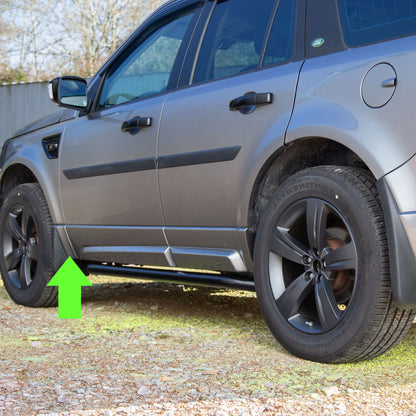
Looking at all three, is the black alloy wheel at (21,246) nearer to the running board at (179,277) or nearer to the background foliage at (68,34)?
the running board at (179,277)

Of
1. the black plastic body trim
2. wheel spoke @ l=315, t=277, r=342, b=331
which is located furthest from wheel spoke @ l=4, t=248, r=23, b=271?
the black plastic body trim

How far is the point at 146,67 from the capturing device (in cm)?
423

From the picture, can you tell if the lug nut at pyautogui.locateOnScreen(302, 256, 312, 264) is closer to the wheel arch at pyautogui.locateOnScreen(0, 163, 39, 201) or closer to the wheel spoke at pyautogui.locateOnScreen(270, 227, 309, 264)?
the wheel spoke at pyautogui.locateOnScreen(270, 227, 309, 264)

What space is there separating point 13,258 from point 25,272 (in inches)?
7.9

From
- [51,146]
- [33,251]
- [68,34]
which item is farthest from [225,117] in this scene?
[68,34]

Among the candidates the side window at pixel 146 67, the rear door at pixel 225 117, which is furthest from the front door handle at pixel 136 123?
the side window at pixel 146 67

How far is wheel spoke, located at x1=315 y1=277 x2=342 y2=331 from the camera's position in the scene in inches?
110

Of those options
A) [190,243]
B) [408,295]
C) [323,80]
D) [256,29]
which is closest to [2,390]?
[190,243]

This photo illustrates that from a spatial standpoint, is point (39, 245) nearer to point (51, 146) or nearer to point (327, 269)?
point (51, 146)

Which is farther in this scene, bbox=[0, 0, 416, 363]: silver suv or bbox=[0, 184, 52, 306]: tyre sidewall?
bbox=[0, 184, 52, 306]: tyre sidewall

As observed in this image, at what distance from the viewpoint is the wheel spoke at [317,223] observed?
113 inches

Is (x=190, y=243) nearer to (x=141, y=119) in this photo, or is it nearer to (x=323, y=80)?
(x=141, y=119)

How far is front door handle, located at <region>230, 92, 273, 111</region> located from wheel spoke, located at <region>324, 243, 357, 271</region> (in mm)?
794

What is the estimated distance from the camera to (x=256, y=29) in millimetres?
3389
